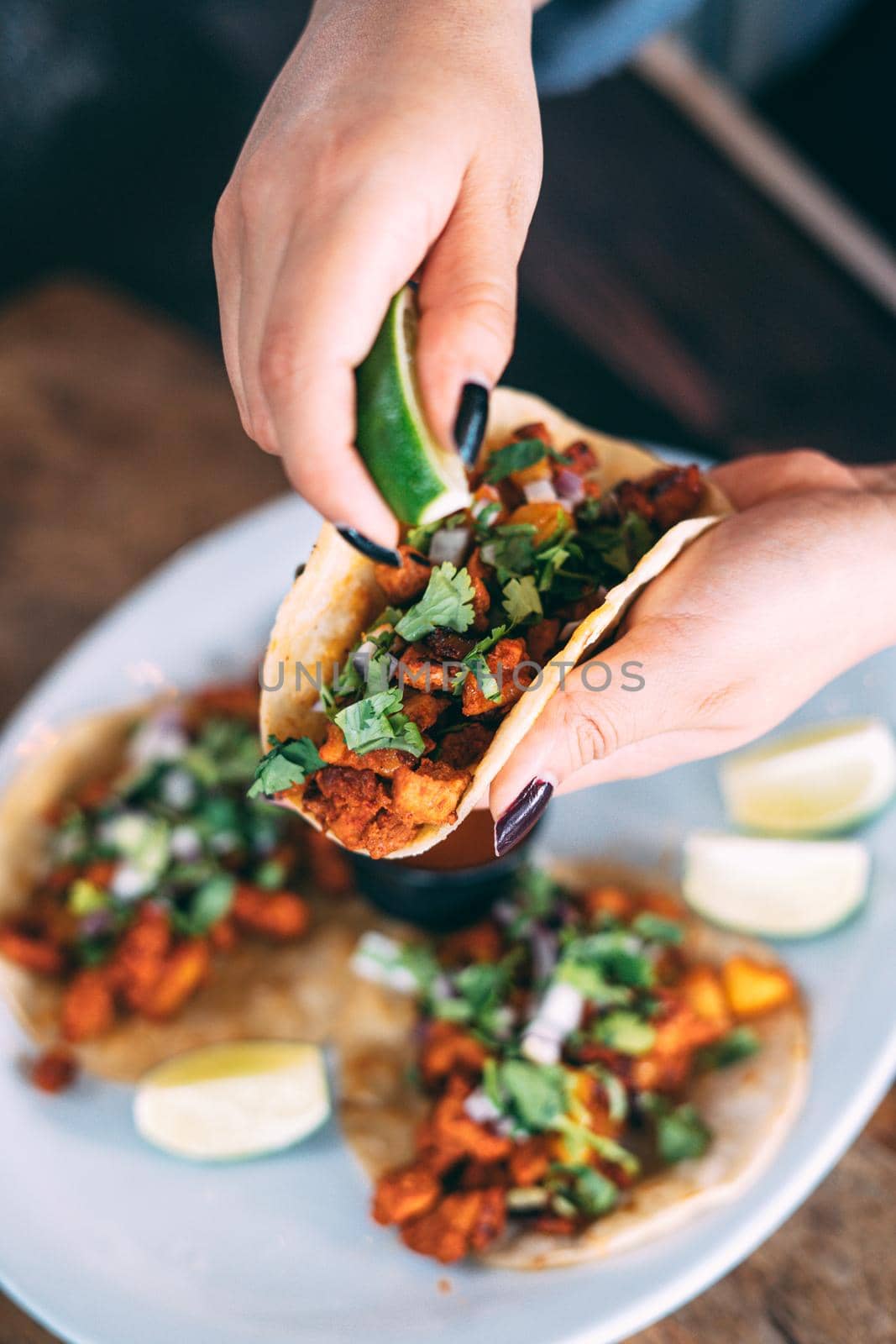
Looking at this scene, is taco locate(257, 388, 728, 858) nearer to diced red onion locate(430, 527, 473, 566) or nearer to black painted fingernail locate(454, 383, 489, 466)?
diced red onion locate(430, 527, 473, 566)

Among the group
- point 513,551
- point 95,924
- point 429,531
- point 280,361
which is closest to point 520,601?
point 513,551

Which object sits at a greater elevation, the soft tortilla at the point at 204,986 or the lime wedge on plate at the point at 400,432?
the lime wedge on plate at the point at 400,432

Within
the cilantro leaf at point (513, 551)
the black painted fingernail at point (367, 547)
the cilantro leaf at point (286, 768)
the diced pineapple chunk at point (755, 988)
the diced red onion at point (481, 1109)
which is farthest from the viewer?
the diced pineapple chunk at point (755, 988)

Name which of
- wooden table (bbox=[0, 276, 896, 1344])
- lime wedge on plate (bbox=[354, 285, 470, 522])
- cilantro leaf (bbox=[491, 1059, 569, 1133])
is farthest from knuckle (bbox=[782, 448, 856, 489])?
wooden table (bbox=[0, 276, 896, 1344])

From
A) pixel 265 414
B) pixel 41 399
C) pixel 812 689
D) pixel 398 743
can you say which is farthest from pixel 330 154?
pixel 41 399

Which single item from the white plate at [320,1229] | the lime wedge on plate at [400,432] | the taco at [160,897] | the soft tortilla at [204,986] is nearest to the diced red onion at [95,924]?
the taco at [160,897]

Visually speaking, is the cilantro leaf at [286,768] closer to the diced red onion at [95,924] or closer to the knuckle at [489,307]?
the knuckle at [489,307]

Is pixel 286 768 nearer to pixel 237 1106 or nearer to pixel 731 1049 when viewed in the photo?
pixel 237 1106
